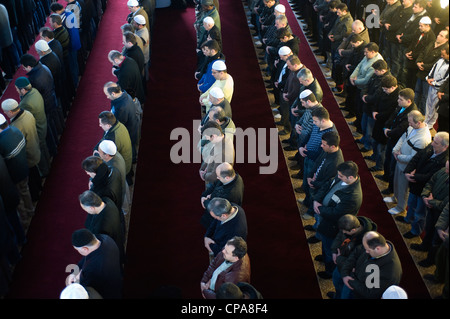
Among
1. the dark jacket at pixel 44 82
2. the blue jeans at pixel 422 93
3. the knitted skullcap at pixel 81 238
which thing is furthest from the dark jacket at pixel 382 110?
the dark jacket at pixel 44 82

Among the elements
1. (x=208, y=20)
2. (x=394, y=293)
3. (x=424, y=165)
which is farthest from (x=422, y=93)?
(x=394, y=293)

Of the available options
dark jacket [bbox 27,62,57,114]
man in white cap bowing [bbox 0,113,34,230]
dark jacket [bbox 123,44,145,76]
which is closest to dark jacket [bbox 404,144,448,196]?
man in white cap bowing [bbox 0,113,34,230]

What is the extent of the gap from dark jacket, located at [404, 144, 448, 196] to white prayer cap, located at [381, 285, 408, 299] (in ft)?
7.20

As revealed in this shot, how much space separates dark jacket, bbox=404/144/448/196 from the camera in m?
6.70

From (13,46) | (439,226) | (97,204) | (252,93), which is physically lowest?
(252,93)

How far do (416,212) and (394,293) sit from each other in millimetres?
2416

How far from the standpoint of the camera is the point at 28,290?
259 inches

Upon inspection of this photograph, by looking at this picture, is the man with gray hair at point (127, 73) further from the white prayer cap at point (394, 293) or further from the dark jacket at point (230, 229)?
the white prayer cap at point (394, 293)

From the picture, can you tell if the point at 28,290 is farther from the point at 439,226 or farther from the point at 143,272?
the point at 439,226

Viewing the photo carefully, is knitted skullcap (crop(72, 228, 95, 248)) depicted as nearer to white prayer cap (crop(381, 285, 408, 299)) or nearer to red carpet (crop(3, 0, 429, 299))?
red carpet (crop(3, 0, 429, 299))

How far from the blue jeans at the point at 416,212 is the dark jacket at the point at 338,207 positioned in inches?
50.0
